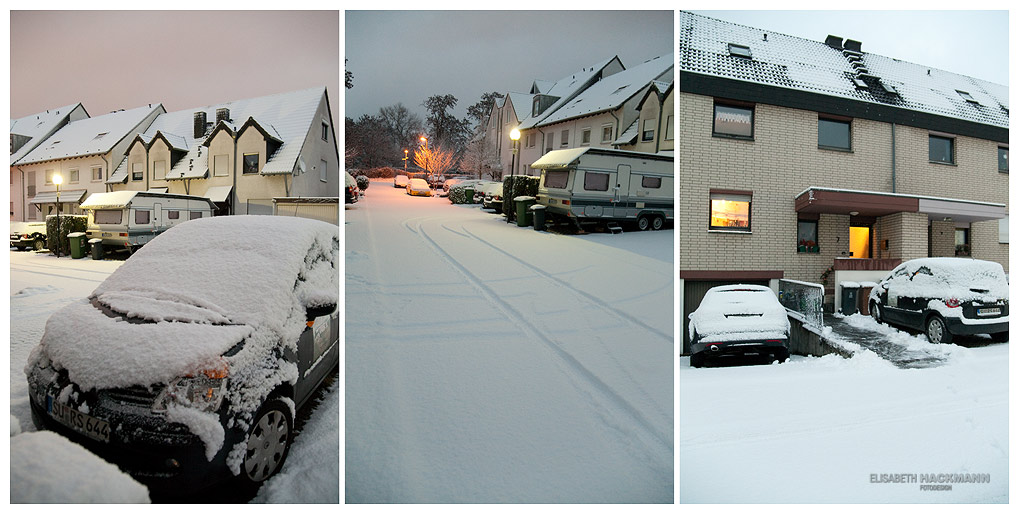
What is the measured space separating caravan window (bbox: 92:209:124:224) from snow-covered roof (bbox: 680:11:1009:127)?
2817mm

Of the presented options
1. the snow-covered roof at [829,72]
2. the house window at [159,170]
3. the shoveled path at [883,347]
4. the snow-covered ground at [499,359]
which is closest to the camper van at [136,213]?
the house window at [159,170]

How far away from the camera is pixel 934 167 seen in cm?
293

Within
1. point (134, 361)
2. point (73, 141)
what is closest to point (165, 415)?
point (134, 361)

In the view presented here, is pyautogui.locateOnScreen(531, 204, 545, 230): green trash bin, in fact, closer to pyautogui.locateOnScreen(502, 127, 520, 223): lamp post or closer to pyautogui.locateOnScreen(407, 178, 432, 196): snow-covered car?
pyautogui.locateOnScreen(502, 127, 520, 223): lamp post

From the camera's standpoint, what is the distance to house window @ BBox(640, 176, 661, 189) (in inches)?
92.4

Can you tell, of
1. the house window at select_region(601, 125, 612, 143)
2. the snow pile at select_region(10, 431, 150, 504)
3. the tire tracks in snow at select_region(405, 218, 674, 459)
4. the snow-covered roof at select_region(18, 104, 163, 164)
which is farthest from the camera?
the snow-covered roof at select_region(18, 104, 163, 164)

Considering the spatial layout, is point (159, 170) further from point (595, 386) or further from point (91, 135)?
point (595, 386)

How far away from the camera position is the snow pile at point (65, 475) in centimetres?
166

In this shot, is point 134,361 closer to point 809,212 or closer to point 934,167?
point 809,212

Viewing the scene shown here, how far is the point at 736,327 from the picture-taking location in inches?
99.2

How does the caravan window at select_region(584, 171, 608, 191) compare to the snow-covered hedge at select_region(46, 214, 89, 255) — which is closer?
the caravan window at select_region(584, 171, 608, 191)

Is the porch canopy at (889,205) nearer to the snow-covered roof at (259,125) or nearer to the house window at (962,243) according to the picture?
the house window at (962,243)

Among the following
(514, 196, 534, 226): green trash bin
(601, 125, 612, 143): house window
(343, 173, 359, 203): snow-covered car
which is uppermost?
(601, 125, 612, 143): house window

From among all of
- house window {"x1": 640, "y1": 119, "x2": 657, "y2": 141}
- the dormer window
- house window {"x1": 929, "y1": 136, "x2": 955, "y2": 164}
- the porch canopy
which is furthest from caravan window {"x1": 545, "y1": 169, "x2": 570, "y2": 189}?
house window {"x1": 929, "y1": 136, "x2": 955, "y2": 164}
